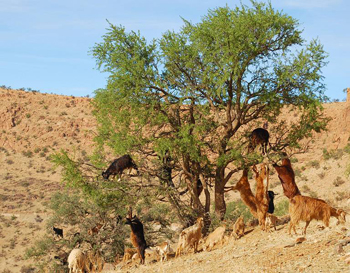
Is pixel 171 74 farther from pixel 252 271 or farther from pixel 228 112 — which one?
pixel 252 271

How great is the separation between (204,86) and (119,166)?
3478 mm

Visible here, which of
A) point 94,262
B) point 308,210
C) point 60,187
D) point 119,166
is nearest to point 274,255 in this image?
point 308,210

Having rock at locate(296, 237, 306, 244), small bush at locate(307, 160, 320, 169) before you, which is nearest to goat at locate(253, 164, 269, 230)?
rock at locate(296, 237, 306, 244)

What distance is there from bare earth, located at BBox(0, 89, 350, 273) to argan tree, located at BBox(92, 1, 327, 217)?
80.0 inches

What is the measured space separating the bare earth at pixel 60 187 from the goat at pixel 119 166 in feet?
6.05

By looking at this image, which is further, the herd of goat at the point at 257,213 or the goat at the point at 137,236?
the goat at the point at 137,236

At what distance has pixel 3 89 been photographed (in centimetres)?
6825

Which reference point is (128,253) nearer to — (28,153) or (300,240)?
(300,240)

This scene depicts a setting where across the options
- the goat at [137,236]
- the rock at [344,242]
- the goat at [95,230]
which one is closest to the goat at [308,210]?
the rock at [344,242]

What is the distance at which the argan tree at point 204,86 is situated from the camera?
14859mm

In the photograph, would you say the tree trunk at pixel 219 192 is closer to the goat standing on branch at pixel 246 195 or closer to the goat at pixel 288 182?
the goat standing on branch at pixel 246 195

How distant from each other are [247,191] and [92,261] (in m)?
4.93

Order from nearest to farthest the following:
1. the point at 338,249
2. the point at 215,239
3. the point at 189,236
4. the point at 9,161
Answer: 1. the point at 338,249
2. the point at 189,236
3. the point at 215,239
4. the point at 9,161

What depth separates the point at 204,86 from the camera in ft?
50.0
